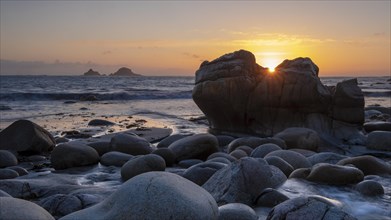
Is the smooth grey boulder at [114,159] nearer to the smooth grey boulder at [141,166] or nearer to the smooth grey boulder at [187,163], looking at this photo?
the smooth grey boulder at [187,163]

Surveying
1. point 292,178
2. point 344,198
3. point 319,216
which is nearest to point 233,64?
point 292,178

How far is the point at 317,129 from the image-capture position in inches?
456

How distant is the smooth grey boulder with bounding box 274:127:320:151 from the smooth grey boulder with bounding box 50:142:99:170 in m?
4.42

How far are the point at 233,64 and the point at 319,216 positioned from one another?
31.7ft

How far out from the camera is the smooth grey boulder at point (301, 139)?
10023 mm

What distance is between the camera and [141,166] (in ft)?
21.9

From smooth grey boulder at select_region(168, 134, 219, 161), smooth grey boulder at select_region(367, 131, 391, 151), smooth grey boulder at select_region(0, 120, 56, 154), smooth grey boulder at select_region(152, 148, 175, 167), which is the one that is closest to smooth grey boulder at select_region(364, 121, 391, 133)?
smooth grey boulder at select_region(367, 131, 391, 151)

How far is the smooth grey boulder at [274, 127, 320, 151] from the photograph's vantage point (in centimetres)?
1002

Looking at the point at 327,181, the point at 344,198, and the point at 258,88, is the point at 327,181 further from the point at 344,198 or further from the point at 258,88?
the point at 258,88

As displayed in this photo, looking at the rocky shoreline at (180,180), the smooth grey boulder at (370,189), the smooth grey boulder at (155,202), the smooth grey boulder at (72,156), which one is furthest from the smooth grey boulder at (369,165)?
the smooth grey boulder at (72,156)

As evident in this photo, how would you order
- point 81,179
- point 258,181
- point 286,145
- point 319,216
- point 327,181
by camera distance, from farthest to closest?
point 286,145 < point 81,179 < point 327,181 < point 258,181 < point 319,216

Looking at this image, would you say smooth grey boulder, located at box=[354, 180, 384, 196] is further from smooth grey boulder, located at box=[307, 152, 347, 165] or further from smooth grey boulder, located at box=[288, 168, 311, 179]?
smooth grey boulder, located at box=[307, 152, 347, 165]

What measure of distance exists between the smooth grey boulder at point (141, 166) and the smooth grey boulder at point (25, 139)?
142 inches

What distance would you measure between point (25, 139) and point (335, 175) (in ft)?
21.6
